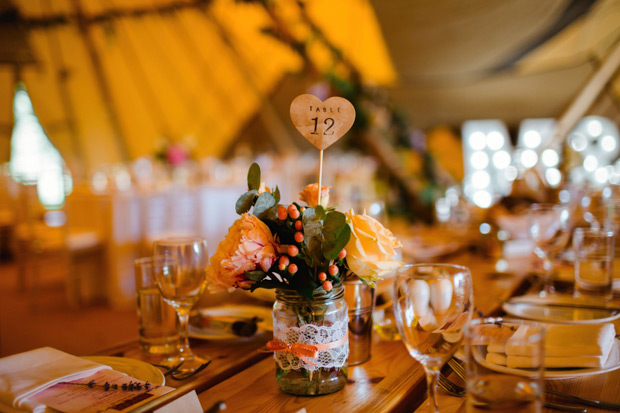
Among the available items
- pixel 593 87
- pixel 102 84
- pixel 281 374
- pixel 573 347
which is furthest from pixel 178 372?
pixel 593 87

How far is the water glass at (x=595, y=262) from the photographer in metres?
1.25

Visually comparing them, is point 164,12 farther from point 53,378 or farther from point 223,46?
point 53,378

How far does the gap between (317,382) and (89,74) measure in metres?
6.28

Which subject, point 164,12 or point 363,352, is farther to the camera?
point 164,12

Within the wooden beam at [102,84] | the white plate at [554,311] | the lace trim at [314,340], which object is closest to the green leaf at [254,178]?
the lace trim at [314,340]

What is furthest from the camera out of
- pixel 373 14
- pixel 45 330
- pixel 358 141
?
pixel 373 14

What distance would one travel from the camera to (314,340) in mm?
777

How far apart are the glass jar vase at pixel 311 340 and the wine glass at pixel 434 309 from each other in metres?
0.15

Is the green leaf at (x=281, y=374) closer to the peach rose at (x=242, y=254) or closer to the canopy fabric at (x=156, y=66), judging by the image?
the peach rose at (x=242, y=254)

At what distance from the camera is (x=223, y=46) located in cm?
862

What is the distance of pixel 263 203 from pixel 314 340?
22 centimetres

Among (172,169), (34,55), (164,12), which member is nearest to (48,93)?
(34,55)

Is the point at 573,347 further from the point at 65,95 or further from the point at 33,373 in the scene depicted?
the point at 65,95

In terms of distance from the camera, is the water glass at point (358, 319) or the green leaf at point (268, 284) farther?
the water glass at point (358, 319)
